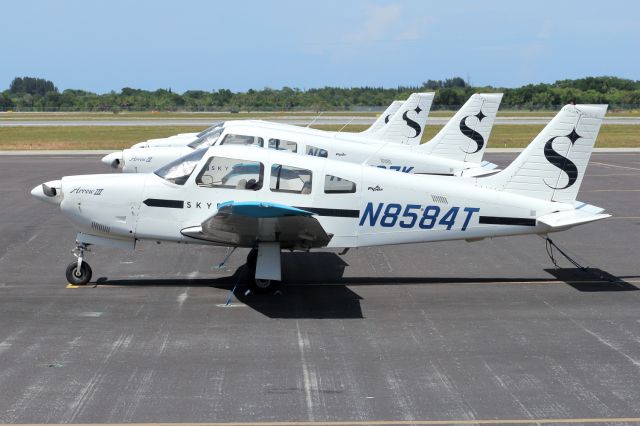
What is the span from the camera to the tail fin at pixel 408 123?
26.5 m

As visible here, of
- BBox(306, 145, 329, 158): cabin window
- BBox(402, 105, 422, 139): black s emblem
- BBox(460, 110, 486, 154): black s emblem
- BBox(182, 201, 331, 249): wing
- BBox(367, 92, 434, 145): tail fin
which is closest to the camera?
BBox(182, 201, 331, 249): wing

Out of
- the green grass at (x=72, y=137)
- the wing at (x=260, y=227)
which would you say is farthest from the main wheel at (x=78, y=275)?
the green grass at (x=72, y=137)

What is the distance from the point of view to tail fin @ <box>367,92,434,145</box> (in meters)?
26.5

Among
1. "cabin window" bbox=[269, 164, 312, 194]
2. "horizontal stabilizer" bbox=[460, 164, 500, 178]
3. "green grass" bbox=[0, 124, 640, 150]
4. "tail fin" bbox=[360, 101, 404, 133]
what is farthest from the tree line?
"cabin window" bbox=[269, 164, 312, 194]

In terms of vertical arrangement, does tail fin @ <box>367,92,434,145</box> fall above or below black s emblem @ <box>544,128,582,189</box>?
below

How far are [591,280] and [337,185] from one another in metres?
4.42

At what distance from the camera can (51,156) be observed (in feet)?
132

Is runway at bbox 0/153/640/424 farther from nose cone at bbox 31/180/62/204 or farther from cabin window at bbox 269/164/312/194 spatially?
cabin window at bbox 269/164/312/194

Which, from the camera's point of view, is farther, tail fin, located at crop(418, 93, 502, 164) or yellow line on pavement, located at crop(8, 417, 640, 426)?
tail fin, located at crop(418, 93, 502, 164)

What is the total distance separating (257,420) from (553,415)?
266cm

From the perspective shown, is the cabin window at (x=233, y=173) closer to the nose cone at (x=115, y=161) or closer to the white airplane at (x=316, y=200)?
the white airplane at (x=316, y=200)

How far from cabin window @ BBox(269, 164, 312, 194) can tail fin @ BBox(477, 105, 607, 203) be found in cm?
273

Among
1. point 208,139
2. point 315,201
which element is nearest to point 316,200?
point 315,201

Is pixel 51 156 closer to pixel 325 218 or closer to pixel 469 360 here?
pixel 325 218
